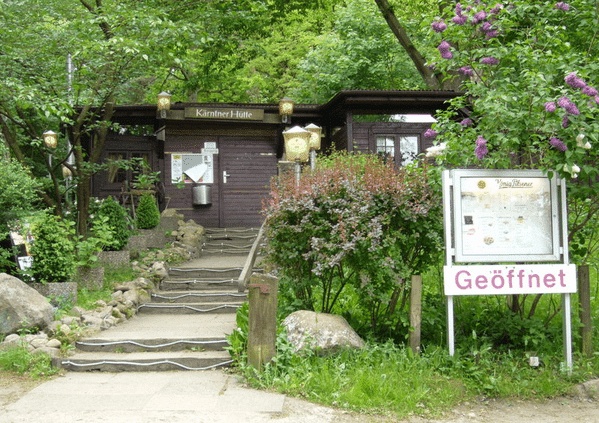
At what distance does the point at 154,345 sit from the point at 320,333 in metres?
2.21

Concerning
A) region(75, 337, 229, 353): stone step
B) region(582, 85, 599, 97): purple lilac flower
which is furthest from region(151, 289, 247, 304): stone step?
region(582, 85, 599, 97): purple lilac flower

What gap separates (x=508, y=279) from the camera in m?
6.04

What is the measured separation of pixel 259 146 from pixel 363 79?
6.53 metres

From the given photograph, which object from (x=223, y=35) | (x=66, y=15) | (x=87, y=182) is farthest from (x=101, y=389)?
(x=223, y=35)

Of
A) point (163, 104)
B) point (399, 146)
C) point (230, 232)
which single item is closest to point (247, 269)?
point (230, 232)

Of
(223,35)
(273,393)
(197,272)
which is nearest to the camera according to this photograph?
(273,393)

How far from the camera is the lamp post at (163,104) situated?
49.5 ft

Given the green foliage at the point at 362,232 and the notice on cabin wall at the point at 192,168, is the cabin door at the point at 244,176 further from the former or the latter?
the green foliage at the point at 362,232

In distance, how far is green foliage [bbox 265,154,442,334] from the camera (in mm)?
6395

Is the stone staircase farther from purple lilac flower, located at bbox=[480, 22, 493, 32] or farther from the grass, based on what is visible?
purple lilac flower, located at bbox=[480, 22, 493, 32]

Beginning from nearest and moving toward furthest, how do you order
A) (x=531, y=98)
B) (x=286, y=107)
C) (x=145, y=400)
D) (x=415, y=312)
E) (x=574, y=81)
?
(x=145, y=400) → (x=574, y=81) → (x=531, y=98) → (x=415, y=312) → (x=286, y=107)

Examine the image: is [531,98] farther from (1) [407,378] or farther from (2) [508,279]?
(1) [407,378]

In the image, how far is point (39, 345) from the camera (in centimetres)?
695

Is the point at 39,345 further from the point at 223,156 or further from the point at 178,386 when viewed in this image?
the point at 223,156
